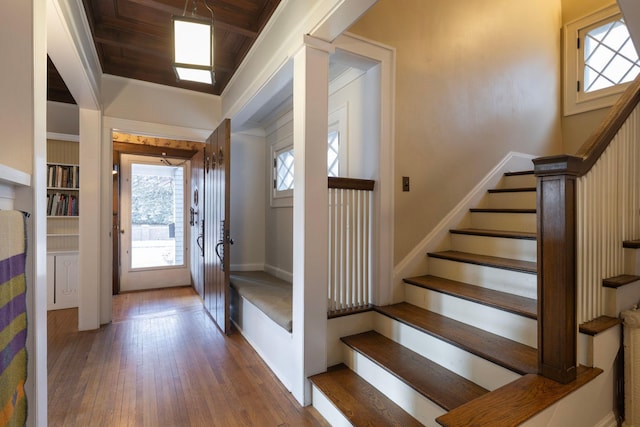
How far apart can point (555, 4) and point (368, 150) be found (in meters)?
3.30

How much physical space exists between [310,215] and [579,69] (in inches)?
148

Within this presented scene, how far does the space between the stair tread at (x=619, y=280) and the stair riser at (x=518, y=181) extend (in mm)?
1396

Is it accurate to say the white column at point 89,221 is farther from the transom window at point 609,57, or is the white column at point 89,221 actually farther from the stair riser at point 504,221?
the transom window at point 609,57

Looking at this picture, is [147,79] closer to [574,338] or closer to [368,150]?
[368,150]

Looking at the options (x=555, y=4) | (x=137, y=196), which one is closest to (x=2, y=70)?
(x=137, y=196)

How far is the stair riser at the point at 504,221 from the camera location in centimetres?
236

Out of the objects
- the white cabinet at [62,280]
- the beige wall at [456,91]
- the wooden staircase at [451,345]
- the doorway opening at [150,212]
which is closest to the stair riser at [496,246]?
the wooden staircase at [451,345]

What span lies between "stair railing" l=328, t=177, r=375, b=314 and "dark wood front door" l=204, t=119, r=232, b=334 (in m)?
1.29

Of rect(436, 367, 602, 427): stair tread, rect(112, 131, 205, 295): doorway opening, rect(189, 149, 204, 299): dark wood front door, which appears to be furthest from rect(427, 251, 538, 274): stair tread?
rect(112, 131, 205, 295): doorway opening

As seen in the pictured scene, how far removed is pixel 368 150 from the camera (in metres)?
2.23

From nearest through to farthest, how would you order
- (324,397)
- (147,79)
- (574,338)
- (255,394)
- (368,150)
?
(574,338) → (324,397) → (255,394) → (368,150) → (147,79)

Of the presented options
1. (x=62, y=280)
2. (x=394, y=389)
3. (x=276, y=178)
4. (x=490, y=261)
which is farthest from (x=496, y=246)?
(x=62, y=280)

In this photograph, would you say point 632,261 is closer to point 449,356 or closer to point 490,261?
point 490,261

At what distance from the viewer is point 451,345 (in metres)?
1.62
